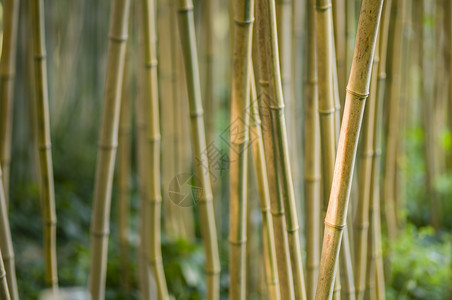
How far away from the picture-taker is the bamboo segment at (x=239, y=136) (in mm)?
695

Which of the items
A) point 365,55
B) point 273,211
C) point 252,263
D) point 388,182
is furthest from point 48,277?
point 388,182

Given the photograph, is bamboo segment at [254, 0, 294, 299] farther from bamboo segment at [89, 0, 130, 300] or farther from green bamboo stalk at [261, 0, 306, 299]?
bamboo segment at [89, 0, 130, 300]

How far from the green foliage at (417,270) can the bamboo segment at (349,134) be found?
3.68 ft

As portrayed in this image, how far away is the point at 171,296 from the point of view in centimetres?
168

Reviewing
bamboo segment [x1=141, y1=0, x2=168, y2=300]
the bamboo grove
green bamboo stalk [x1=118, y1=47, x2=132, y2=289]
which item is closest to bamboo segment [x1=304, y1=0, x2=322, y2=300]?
the bamboo grove

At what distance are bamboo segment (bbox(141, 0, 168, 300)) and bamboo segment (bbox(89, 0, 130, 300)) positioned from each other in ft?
0.20

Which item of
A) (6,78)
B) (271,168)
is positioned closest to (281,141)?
(271,168)

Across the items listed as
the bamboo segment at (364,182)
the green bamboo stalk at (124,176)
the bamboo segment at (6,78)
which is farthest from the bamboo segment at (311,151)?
Answer: the green bamboo stalk at (124,176)

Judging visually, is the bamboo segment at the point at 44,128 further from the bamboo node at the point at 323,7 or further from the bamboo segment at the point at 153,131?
the bamboo node at the point at 323,7

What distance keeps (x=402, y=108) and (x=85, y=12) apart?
1771mm

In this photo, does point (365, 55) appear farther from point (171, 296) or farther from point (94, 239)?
point (171, 296)

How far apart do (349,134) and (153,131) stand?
0.55m

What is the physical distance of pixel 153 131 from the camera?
1.04 metres

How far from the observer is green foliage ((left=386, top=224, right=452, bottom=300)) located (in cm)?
168
